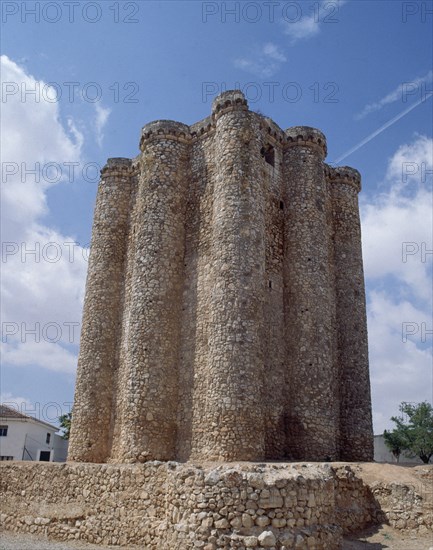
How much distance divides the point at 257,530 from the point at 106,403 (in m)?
10.8

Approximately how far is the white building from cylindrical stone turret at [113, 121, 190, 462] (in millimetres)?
18521

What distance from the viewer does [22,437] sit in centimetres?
3356

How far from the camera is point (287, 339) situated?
57.2 feet

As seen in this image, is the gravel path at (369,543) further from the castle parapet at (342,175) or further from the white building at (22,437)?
the white building at (22,437)

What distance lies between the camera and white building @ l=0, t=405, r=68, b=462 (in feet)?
108

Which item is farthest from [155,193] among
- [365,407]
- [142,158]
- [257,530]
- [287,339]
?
[257,530]

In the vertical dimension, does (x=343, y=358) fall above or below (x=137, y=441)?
above

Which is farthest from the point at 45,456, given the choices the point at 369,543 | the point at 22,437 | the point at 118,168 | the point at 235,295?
the point at 369,543

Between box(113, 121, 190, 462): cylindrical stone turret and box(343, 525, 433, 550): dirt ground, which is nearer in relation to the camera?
box(343, 525, 433, 550): dirt ground

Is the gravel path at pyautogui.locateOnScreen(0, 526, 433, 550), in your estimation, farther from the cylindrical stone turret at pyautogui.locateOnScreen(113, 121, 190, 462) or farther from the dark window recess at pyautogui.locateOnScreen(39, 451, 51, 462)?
the dark window recess at pyautogui.locateOnScreen(39, 451, 51, 462)

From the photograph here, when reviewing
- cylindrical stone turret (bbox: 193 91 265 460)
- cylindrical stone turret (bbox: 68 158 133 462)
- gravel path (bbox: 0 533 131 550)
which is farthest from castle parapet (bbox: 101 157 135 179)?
gravel path (bbox: 0 533 131 550)

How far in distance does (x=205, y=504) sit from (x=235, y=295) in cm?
722

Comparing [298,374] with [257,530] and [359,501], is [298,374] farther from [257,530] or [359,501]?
[257,530]

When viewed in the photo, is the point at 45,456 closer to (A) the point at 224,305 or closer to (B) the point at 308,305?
(B) the point at 308,305
